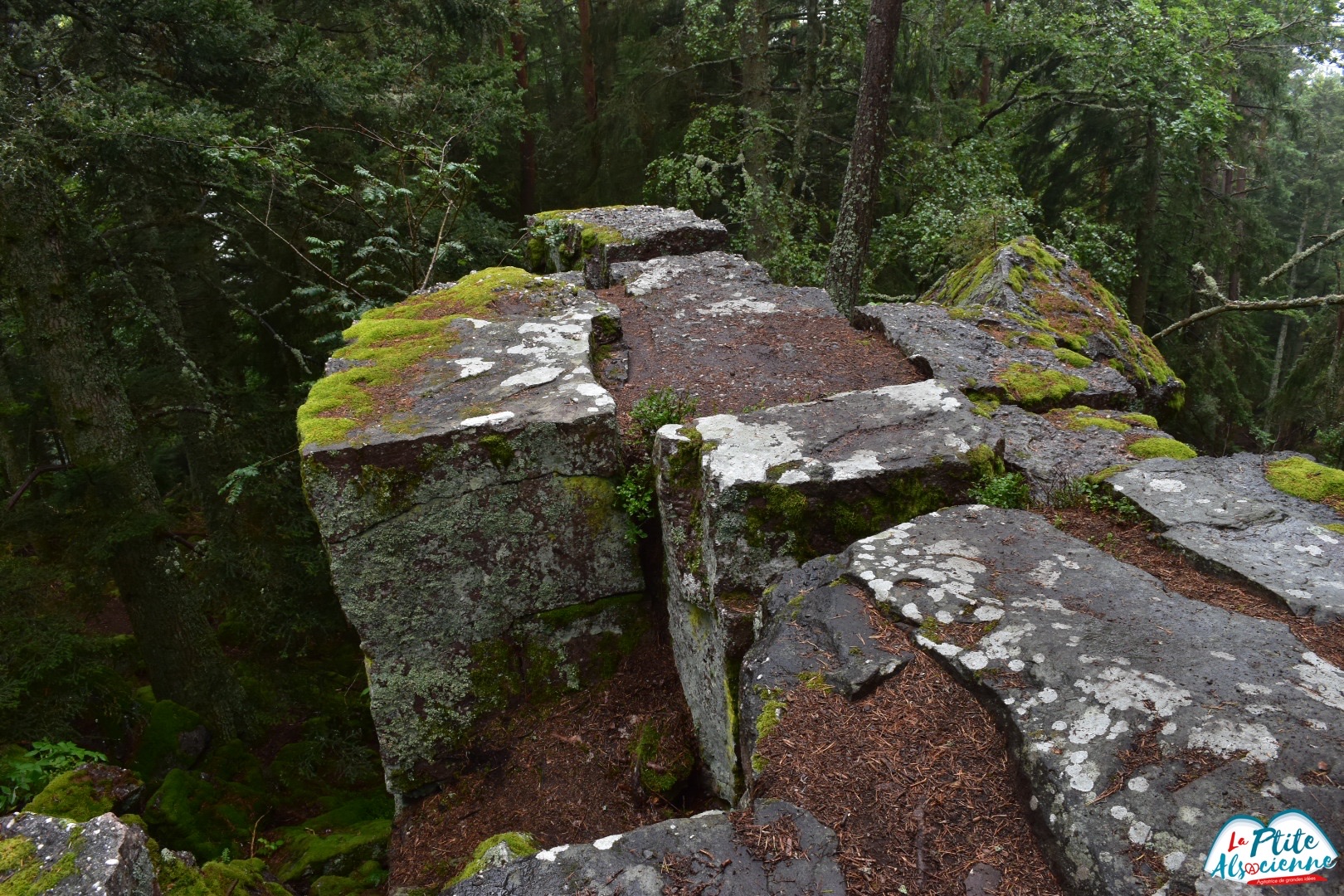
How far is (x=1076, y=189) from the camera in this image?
15117mm

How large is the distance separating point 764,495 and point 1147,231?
13.6 metres

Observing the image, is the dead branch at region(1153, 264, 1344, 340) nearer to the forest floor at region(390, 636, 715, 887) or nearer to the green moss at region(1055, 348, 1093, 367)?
the green moss at region(1055, 348, 1093, 367)

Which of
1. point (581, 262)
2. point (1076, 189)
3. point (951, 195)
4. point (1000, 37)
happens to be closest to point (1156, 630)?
point (581, 262)

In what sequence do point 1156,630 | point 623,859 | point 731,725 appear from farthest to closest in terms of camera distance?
point 731,725 → point 1156,630 → point 623,859

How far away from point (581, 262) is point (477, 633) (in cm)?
557

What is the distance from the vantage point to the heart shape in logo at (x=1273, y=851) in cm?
183

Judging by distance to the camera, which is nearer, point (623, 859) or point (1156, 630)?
point (623, 859)


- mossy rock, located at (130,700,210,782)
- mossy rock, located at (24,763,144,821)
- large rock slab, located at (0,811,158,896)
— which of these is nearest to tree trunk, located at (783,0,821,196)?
mossy rock, located at (130,700,210,782)

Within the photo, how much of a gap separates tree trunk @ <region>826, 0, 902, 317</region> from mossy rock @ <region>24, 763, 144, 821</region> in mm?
7391

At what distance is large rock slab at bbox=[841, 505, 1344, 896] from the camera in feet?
6.52

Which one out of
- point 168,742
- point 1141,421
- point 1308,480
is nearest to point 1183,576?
point 1308,480

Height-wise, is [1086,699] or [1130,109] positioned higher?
[1130,109]

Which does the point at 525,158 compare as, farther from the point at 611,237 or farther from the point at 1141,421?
the point at 1141,421

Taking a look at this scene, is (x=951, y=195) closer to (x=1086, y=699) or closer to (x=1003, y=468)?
(x=1003, y=468)
